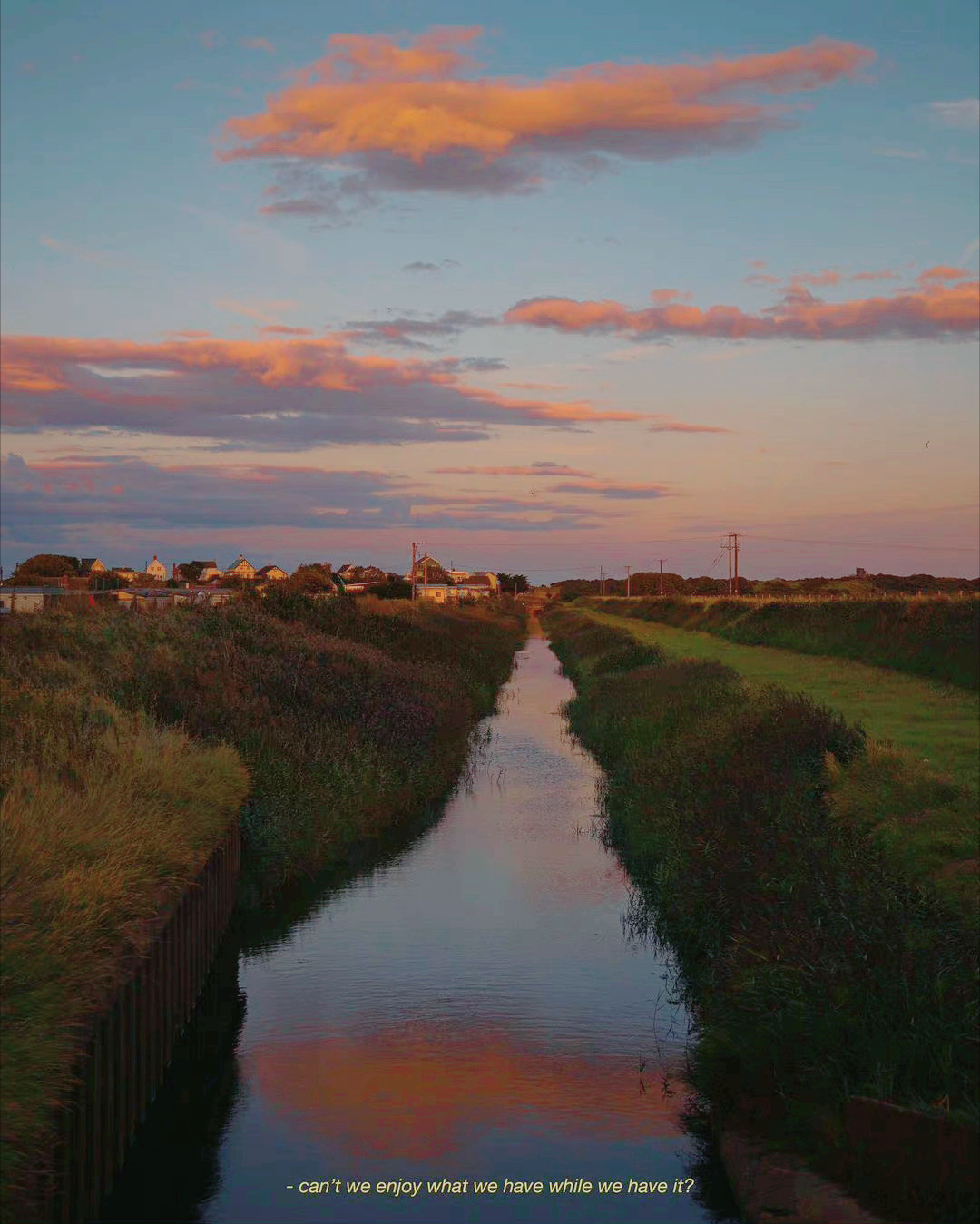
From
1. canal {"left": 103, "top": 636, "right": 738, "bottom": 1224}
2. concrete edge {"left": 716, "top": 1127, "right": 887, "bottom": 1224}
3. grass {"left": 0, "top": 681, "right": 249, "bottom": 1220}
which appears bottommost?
canal {"left": 103, "top": 636, "right": 738, "bottom": 1224}

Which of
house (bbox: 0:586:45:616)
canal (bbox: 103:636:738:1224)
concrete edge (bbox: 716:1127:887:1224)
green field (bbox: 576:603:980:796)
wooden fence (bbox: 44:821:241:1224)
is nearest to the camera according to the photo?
concrete edge (bbox: 716:1127:887:1224)

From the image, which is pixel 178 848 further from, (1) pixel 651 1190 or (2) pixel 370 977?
(1) pixel 651 1190

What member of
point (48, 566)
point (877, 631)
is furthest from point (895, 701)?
point (48, 566)

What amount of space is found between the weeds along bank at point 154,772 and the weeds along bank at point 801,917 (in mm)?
4408

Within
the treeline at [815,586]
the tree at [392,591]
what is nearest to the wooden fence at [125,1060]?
the treeline at [815,586]

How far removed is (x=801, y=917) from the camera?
10141 millimetres

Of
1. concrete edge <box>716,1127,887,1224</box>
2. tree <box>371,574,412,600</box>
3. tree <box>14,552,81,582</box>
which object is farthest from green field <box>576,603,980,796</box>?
tree <box>14,552,81,582</box>

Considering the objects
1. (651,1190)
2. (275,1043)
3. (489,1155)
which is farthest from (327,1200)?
(275,1043)

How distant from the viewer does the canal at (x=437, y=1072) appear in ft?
27.6

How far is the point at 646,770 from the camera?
68.0 feet

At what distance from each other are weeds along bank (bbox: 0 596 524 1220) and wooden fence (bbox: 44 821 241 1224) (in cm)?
23

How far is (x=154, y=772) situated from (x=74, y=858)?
422cm

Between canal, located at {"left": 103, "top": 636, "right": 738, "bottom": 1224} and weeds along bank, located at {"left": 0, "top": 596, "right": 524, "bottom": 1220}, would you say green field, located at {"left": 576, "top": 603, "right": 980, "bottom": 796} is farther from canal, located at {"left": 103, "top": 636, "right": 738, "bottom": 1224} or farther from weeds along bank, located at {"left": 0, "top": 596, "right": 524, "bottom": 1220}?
weeds along bank, located at {"left": 0, "top": 596, "right": 524, "bottom": 1220}

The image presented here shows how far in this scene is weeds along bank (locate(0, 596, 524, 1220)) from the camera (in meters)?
7.86
